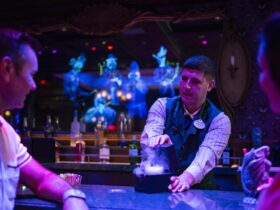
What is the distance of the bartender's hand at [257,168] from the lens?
4.65 feet

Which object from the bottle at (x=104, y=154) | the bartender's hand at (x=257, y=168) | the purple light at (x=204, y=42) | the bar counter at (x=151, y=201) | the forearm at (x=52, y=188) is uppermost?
the purple light at (x=204, y=42)

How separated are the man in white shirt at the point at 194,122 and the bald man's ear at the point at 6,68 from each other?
38.9 inches

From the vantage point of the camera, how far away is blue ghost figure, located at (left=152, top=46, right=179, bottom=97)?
7.00m

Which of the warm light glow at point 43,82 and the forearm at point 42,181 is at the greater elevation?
the warm light glow at point 43,82

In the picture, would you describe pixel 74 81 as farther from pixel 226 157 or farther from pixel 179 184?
pixel 179 184

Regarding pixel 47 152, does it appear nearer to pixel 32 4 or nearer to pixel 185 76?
pixel 185 76

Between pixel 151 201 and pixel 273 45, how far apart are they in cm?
92

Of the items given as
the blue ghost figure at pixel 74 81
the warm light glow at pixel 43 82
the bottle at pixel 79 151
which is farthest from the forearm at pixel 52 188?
A: the warm light glow at pixel 43 82

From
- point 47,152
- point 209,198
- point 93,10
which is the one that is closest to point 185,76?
point 209,198

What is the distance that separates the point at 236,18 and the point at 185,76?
107 inches

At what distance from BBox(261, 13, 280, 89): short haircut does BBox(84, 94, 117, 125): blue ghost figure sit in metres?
6.84

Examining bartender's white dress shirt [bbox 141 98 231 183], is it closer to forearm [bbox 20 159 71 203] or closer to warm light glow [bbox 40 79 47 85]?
forearm [bbox 20 159 71 203]

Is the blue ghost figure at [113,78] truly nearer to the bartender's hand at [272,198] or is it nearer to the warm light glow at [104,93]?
the warm light glow at [104,93]

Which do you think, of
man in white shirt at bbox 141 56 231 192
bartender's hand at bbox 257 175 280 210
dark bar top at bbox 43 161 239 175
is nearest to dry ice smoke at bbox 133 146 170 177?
man in white shirt at bbox 141 56 231 192
